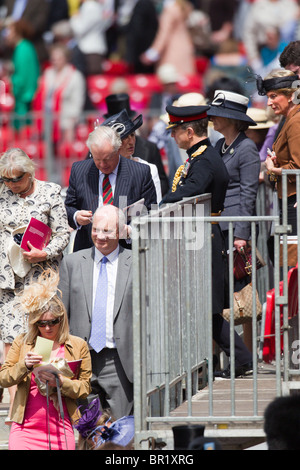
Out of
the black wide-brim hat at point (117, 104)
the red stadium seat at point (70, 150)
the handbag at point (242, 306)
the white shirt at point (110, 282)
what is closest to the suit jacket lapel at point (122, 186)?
the white shirt at point (110, 282)

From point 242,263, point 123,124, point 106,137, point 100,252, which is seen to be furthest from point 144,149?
point 100,252

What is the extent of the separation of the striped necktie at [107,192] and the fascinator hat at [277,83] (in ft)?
4.22

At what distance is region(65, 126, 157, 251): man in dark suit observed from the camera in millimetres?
8266

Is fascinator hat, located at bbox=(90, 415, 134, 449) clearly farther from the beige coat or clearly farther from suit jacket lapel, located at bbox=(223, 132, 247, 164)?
suit jacket lapel, located at bbox=(223, 132, 247, 164)

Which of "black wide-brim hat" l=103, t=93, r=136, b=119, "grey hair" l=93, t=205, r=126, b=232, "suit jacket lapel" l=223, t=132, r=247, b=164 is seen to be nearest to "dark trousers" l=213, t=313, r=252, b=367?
"grey hair" l=93, t=205, r=126, b=232

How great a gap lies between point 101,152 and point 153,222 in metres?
1.50

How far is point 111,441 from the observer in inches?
275

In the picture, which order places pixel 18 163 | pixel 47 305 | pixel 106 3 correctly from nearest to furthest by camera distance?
1. pixel 47 305
2. pixel 18 163
3. pixel 106 3

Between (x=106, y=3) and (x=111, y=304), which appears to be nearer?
(x=111, y=304)

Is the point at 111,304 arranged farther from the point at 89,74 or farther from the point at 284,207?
the point at 89,74

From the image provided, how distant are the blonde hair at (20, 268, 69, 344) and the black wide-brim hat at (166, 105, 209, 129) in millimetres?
1547

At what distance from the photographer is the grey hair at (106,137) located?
27.0 feet
